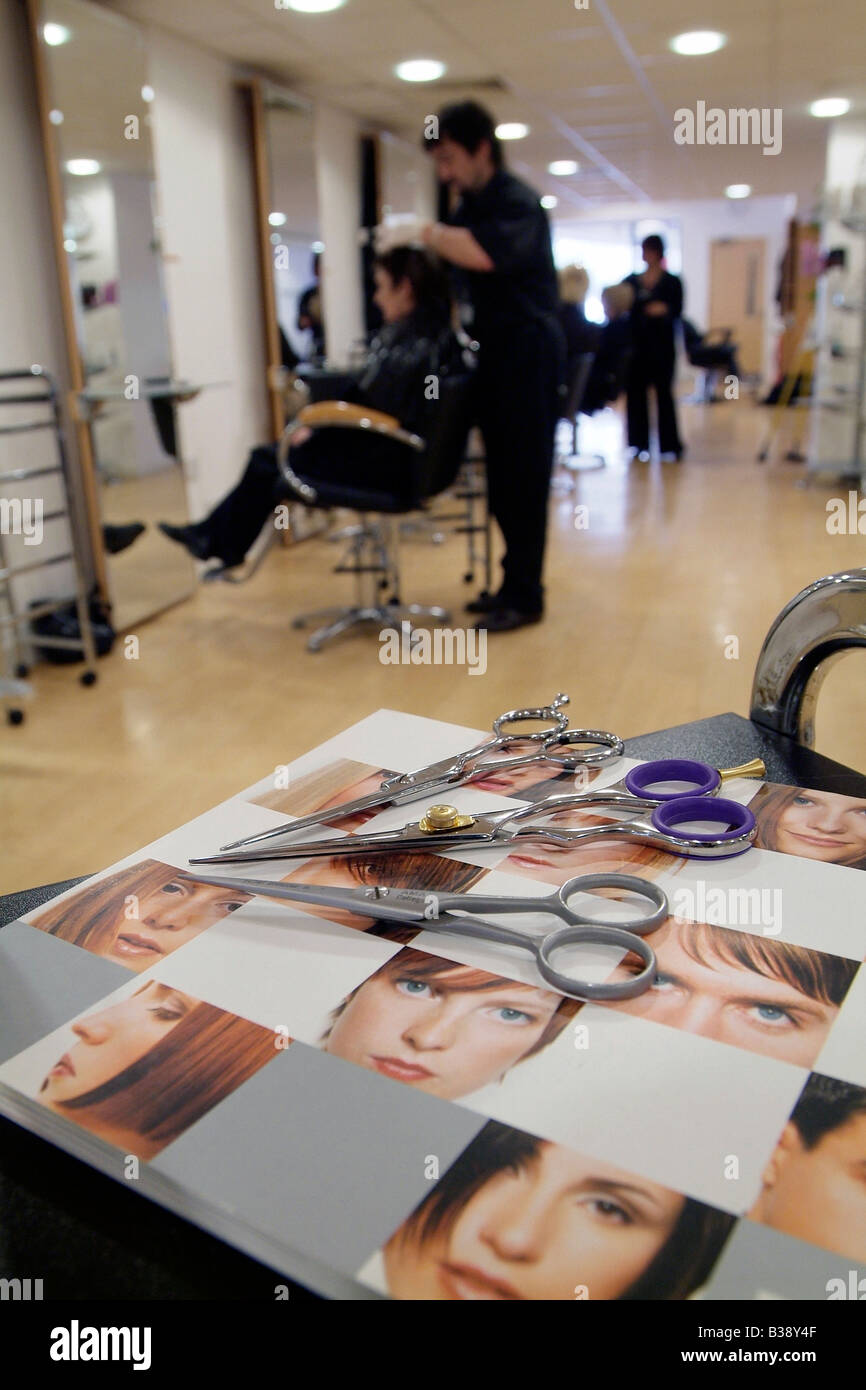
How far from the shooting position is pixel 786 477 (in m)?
7.29

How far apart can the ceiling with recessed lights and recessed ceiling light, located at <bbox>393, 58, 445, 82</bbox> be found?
0.18ft

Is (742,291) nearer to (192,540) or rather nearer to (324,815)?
(192,540)

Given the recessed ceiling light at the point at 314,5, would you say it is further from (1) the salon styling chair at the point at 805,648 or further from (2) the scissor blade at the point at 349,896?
(2) the scissor blade at the point at 349,896

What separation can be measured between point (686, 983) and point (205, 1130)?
29 centimetres

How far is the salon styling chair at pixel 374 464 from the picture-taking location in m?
3.66

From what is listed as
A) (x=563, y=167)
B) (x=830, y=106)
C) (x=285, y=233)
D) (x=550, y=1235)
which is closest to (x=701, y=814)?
(x=550, y=1235)

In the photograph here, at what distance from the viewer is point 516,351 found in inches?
143

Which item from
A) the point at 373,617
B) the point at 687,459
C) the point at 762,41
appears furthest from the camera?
the point at 687,459

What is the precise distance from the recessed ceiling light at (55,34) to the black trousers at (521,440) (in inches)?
67.5

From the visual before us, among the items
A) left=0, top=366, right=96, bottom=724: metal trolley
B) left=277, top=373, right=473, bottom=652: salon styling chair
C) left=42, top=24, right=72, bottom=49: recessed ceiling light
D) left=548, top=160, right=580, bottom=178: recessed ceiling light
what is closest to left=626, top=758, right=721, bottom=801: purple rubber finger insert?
left=0, top=366, right=96, bottom=724: metal trolley

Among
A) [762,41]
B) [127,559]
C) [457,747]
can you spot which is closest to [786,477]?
[762,41]

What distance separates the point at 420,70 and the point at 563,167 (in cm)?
368

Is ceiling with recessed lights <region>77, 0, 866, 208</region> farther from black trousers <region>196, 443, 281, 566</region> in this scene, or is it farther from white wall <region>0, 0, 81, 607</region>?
black trousers <region>196, 443, 281, 566</region>
